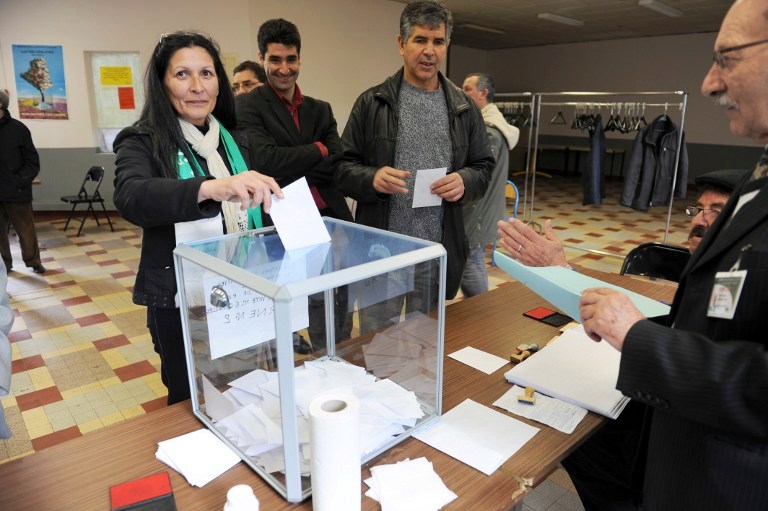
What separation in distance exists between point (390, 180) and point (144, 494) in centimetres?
134

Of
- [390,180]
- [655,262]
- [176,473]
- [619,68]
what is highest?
[619,68]

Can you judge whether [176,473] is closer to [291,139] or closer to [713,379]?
[713,379]

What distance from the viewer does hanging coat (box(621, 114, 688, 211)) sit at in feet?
16.9

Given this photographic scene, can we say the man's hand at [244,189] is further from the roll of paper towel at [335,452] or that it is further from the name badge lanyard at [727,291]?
the name badge lanyard at [727,291]

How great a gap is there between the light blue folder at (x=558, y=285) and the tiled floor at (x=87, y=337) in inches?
39.7

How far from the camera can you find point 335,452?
806 mm

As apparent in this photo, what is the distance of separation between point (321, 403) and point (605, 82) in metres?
12.9

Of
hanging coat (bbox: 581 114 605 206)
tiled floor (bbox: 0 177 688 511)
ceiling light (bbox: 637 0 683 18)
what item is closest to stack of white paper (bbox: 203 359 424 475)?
tiled floor (bbox: 0 177 688 511)

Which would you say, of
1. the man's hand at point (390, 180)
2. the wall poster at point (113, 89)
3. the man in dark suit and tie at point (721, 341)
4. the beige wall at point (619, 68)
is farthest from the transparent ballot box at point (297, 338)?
the beige wall at point (619, 68)

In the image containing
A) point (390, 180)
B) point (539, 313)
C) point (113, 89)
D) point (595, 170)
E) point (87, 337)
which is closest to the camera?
point (539, 313)

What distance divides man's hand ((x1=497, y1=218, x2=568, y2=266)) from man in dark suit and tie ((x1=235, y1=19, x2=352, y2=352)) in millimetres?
Result: 1039

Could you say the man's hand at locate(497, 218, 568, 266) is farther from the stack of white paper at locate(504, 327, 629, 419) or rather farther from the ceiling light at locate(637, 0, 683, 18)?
the ceiling light at locate(637, 0, 683, 18)

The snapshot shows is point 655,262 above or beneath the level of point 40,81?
beneath

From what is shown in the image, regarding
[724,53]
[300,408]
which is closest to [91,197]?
[300,408]
